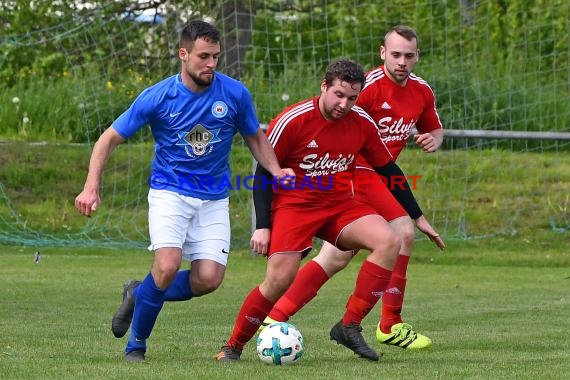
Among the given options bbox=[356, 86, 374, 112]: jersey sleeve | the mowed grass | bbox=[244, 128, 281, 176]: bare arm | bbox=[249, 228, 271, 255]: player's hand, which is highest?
bbox=[356, 86, 374, 112]: jersey sleeve

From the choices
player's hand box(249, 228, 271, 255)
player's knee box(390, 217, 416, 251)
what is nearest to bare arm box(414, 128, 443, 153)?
player's knee box(390, 217, 416, 251)

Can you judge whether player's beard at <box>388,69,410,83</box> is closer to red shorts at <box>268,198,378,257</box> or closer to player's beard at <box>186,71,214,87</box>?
red shorts at <box>268,198,378,257</box>

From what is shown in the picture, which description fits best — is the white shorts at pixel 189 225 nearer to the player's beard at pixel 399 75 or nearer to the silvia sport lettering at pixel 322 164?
the silvia sport lettering at pixel 322 164

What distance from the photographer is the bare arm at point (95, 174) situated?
22.2 ft

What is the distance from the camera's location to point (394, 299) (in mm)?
8328

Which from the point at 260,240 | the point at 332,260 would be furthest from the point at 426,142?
the point at 260,240

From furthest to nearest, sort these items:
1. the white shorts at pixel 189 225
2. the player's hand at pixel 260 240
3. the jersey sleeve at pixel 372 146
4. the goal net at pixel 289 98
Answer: the goal net at pixel 289 98
the jersey sleeve at pixel 372 146
the player's hand at pixel 260 240
the white shorts at pixel 189 225

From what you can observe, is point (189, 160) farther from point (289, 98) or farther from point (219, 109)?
point (289, 98)

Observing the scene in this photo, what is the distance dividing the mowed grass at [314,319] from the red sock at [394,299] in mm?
179

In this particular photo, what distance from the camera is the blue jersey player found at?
7086mm

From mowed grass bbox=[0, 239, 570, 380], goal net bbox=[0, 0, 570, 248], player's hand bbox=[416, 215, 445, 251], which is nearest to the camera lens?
mowed grass bbox=[0, 239, 570, 380]

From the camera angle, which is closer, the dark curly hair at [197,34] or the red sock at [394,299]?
the dark curly hair at [197,34]

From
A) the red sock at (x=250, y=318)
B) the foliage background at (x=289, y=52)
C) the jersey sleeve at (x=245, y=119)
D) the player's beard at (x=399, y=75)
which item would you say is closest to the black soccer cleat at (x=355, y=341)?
the red sock at (x=250, y=318)

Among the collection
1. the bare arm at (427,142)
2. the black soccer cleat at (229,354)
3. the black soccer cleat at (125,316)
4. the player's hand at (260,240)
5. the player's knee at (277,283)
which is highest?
the bare arm at (427,142)
